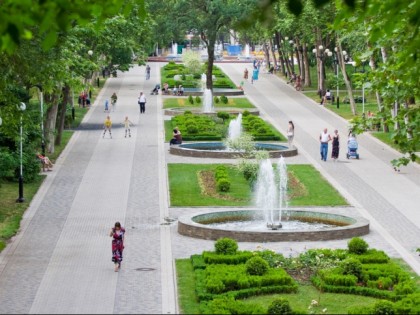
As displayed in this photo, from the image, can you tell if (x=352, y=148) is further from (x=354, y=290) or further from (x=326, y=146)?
(x=354, y=290)

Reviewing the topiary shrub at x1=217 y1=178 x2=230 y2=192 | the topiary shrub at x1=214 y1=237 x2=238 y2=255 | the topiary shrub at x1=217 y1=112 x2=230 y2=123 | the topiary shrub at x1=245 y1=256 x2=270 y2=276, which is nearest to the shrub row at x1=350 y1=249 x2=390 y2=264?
the topiary shrub at x1=245 y1=256 x2=270 y2=276

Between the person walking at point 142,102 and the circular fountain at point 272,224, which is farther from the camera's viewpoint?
the person walking at point 142,102

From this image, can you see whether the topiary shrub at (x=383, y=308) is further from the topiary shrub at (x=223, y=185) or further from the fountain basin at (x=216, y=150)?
the fountain basin at (x=216, y=150)

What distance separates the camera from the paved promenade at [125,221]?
20219 mm

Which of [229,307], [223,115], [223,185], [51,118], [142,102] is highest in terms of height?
[51,118]

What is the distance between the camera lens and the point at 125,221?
2852cm

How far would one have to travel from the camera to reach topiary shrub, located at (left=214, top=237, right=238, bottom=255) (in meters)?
23.4

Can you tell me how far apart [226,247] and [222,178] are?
1080cm

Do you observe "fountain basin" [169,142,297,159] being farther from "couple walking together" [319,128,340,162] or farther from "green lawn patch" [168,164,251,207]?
"green lawn patch" [168,164,251,207]

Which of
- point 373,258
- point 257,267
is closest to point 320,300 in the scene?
point 257,267

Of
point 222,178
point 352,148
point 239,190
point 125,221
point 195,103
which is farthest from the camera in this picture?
point 195,103

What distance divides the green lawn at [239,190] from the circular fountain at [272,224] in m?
0.83

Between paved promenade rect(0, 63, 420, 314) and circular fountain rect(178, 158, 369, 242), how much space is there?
1.12 ft

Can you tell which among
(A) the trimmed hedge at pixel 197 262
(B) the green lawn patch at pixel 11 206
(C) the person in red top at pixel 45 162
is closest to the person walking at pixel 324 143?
→ (C) the person in red top at pixel 45 162
